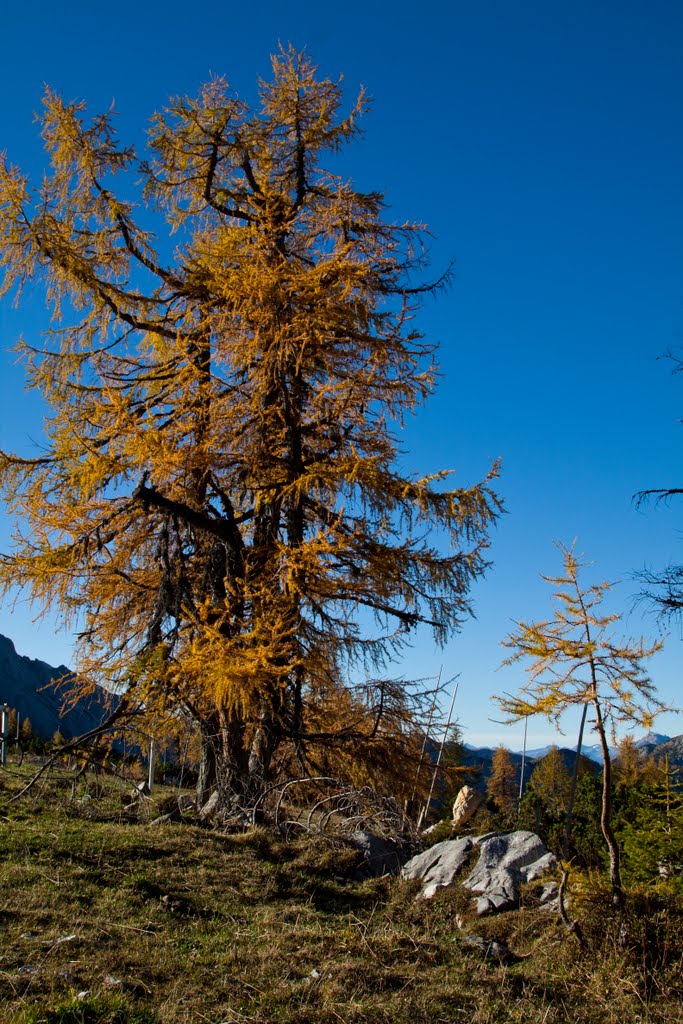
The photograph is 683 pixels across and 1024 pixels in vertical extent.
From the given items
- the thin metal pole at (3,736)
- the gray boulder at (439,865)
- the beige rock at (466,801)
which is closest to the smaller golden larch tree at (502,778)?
the beige rock at (466,801)

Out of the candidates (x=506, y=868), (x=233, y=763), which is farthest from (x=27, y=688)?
(x=506, y=868)

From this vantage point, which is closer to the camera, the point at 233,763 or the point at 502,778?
the point at 233,763

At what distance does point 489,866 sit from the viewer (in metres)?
7.61

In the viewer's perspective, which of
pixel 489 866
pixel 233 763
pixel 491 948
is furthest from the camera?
pixel 233 763

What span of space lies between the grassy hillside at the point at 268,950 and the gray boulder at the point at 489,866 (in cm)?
24

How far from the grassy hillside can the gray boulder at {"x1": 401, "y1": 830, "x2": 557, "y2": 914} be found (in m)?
0.24

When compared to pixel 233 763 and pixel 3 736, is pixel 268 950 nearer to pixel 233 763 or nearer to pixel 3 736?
pixel 233 763

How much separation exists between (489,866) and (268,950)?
2667mm

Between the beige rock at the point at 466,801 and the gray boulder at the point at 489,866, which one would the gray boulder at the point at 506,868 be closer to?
the gray boulder at the point at 489,866

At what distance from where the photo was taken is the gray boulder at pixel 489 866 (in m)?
7.09

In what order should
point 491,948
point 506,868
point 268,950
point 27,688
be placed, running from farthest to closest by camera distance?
point 27,688
point 506,868
point 491,948
point 268,950

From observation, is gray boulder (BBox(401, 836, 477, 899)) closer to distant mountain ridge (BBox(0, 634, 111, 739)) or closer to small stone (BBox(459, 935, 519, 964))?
small stone (BBox(459, 935, 519, 964))

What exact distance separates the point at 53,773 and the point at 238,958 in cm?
706

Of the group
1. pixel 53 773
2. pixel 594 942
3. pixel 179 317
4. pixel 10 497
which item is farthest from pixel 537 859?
pixel 179 317
